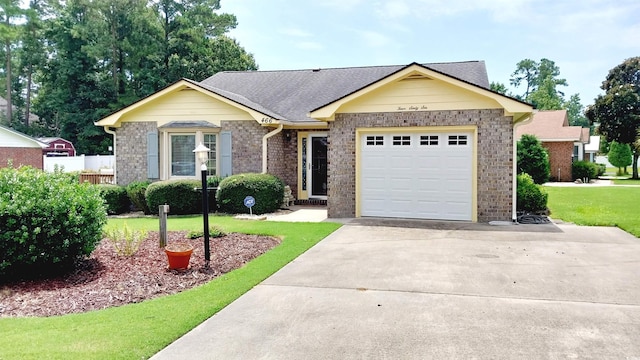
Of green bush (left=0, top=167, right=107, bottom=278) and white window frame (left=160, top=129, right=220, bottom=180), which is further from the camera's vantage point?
white window frame (left=160, top=129, right=220, bottom=180)

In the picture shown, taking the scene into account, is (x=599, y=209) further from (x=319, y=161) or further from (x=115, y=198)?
(x=115, y=198)

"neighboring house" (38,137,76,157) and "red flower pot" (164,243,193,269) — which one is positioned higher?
"neighboring house" (38,137,76,157)

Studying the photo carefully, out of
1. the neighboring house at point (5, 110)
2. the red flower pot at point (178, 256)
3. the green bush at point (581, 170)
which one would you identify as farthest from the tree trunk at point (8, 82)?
the green bush at point (581, 170)

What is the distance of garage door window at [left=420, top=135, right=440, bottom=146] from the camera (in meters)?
12.0

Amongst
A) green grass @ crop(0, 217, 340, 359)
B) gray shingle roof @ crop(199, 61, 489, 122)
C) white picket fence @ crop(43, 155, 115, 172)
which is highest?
gray shingle roof @ crop(199, 61, 489, 122)

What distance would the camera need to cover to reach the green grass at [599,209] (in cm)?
1134

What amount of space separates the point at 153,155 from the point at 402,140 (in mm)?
7949

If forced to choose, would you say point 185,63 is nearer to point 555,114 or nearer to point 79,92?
point 79,92

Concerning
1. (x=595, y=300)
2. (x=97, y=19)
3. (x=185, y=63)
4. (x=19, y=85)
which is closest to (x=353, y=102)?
(x=595, y=300)

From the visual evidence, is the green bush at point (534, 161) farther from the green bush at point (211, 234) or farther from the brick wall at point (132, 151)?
the green bush at point (211, 234)

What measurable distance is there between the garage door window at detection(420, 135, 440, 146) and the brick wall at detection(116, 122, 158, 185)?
841 cm

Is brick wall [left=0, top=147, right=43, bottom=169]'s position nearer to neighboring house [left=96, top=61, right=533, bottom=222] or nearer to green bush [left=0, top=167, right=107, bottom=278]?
neighboring house [left=96, top=61, right=533, bottom=222]

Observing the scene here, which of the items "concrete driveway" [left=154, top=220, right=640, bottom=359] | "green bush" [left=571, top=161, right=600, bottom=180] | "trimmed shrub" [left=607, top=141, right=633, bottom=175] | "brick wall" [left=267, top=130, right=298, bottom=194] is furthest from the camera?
"trimmed shrub" [left=607, top=141, right=633, bottom=175]

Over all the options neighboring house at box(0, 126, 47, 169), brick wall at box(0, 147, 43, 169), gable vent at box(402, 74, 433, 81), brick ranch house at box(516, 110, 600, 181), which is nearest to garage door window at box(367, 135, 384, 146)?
gable vent at box(402, 74, 433, 81)
